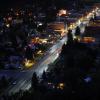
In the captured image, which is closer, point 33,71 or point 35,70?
point 33,71

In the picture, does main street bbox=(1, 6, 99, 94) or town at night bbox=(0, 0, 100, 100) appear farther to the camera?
main street bbox=(1, 6, 99, 94)

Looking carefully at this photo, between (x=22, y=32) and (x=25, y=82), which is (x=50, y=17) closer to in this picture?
(x=22, y=32)

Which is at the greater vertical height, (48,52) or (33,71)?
(33,71)

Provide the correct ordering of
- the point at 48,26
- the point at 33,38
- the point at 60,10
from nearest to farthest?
the point at 33,38
the point at 48,26
the point at 60,10

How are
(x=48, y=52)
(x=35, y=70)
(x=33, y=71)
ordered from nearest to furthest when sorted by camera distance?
(x=33, y=71)
(x=35, y=70)
(x=48, y=52)

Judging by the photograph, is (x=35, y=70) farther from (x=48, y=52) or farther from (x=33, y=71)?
(x=48, y=52)

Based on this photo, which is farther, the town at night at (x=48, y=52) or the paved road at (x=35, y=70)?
the paved road at (x=35, y=70)

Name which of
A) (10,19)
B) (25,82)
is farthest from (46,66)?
(10,19)

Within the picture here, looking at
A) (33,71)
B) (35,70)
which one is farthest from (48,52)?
(33,71)
